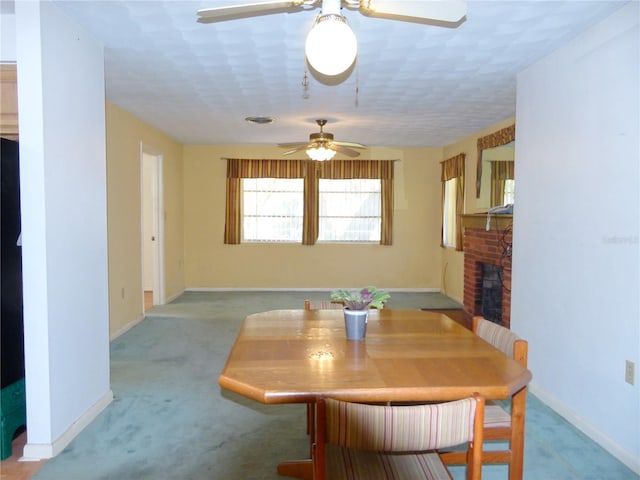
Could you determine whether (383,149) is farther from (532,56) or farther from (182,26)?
(182,26)

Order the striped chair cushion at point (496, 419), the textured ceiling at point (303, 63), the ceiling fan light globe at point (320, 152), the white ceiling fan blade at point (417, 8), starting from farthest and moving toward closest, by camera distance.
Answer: the ceiling fan light globe at point (320, 152)
the textured ceiling at point (303, 63)
the striped chair cushion at point (496, 419)
the white ceiling fan blade at point (417, 8)

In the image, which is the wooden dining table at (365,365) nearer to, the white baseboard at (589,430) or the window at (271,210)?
the white baseboard at (589,430)

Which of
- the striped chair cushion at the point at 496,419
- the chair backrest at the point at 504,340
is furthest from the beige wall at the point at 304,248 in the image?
the striped chair cushion at the point at 496,419

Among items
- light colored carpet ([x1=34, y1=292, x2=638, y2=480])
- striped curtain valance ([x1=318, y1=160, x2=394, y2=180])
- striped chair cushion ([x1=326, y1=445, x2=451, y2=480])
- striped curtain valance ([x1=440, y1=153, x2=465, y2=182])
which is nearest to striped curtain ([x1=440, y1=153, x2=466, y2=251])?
striped curtain valance ([x1=440, y1=153, x2=465, y2=182])

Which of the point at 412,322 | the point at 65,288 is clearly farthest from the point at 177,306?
the point at 412,322

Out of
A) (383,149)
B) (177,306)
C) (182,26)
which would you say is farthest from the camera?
(383,149)

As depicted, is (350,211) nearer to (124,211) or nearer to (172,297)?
(172,297)

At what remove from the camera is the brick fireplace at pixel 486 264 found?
4.27m

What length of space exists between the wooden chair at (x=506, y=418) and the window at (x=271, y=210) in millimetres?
5272

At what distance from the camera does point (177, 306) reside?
6.00 meters

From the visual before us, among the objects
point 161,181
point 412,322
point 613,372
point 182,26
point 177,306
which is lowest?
point 177,306

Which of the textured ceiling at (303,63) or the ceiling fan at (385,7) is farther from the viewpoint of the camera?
the textured ceiling at (303,63)

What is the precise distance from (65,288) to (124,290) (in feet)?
8.23

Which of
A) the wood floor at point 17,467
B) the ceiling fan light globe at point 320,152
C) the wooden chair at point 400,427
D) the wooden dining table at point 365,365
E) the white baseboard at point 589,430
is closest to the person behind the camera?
the wooden chair at point 400,427
